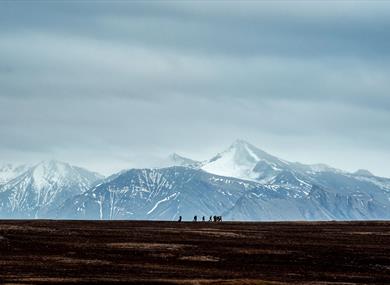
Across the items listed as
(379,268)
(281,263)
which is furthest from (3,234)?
(379,268)

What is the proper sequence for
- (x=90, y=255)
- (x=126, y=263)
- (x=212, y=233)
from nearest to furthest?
(x=126, y=263) → (x=90, y=255) → (x=212, y=233)

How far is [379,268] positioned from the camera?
3450 inches

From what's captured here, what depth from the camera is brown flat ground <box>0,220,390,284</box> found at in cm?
7594

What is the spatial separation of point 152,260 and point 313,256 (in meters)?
17.6

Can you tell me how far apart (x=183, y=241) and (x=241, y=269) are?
2472 centimetres

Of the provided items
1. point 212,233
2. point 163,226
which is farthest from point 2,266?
point 163,226

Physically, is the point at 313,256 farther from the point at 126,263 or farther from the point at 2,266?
the point at 2,266

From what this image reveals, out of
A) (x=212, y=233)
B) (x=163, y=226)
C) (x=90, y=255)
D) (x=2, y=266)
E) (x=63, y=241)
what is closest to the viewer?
(x=2, y=266)

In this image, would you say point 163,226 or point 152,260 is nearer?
point 152,260

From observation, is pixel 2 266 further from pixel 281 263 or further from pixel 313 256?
pixel 313 256

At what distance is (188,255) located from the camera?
307 ft

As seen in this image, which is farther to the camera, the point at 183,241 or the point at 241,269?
the point at 183,241

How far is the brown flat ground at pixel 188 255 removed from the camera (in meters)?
75.9

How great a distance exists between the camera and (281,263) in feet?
294
